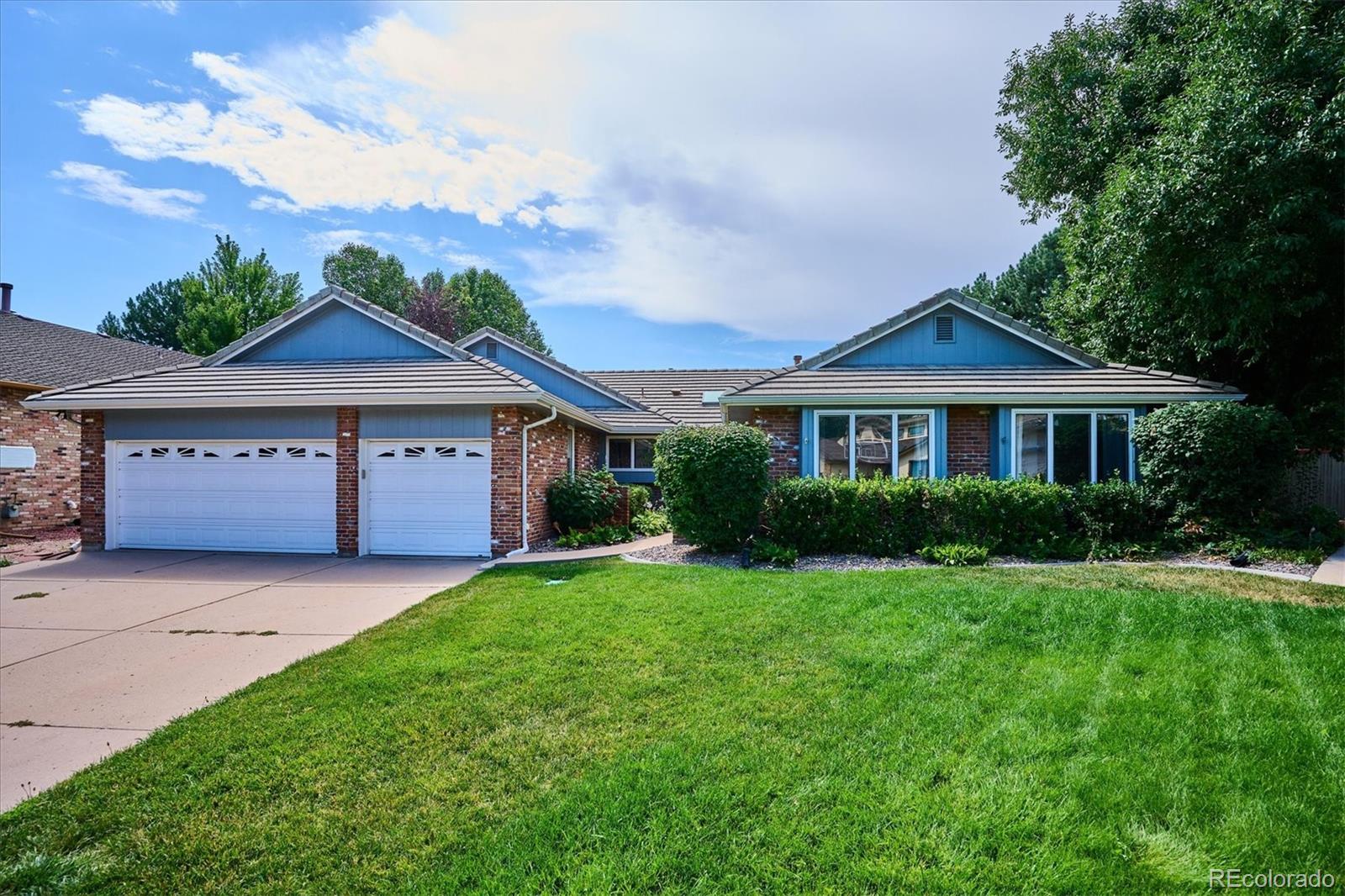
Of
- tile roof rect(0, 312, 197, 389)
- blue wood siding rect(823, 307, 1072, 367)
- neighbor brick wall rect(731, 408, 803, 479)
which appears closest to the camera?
neighbor brick wall rect(731, 408, 803, 479)

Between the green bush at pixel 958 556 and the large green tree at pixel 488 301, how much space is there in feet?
113

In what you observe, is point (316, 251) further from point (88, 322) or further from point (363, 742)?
point (363, 742)

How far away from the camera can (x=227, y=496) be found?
11734 mm

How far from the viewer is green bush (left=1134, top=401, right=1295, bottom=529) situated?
9617 mm

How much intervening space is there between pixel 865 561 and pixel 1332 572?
584 centimetres

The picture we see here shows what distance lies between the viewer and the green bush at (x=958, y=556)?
29.7 feet

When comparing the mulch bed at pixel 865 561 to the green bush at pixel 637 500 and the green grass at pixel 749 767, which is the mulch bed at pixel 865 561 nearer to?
the green grass at pixel 749 767

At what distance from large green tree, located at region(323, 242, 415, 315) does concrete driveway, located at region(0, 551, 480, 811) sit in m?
31.3

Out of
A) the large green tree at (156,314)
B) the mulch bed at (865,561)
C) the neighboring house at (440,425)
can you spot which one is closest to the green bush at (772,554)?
the mulch bed at (865,561)

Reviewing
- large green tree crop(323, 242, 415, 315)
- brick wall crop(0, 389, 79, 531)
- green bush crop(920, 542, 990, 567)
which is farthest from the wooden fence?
large green tree crop(323, 242, 415, 315)

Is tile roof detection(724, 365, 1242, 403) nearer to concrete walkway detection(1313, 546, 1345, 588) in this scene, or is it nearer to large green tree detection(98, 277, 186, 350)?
concrete walkway detection(1313, 546, 1345, 588)

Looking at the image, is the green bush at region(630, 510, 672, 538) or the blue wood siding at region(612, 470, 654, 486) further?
the blue wood siding at region(612, 470, 654, 486)

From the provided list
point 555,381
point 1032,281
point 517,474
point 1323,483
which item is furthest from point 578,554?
point 1032,281

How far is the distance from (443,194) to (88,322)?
39.1 m
